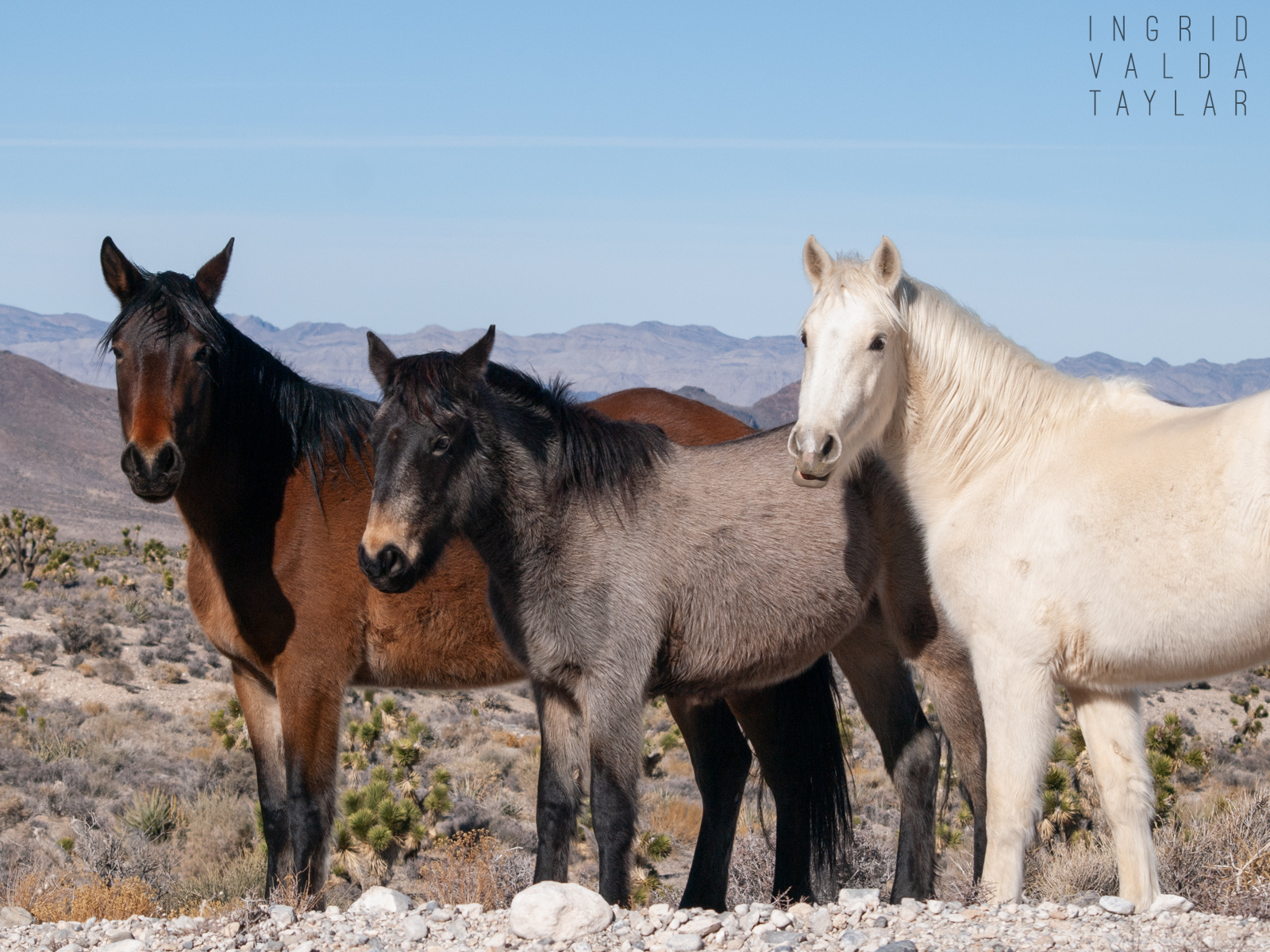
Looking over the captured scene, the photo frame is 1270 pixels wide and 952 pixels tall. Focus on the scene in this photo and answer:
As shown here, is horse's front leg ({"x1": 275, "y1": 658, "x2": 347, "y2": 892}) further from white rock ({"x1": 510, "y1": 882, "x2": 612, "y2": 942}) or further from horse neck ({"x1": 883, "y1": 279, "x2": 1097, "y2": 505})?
horse neck ({"x1": 883, "y1": 279, "x2": 1097, "y2": 505})

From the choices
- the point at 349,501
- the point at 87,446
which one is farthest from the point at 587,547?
the point at 87,446

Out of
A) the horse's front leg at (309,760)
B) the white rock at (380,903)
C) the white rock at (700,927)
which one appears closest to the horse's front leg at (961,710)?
the white rock at (700,927)

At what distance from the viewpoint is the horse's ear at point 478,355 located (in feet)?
15.5

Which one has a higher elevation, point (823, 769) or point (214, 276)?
point (214, 276)

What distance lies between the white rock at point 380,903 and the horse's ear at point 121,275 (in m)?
3.25

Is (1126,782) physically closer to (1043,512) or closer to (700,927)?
(1043,512)

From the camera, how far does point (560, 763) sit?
506 centimetres

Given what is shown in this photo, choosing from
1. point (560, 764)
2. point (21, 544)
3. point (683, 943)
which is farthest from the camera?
point (21, 544)

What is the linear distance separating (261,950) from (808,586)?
9.37 feet

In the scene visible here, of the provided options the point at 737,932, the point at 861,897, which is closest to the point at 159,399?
the point at 737,932

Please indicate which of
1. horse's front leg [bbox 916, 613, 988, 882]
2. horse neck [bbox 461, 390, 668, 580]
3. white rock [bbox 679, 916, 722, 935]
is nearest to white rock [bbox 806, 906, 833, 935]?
white rock [bbox 679, 916, 722, 935]

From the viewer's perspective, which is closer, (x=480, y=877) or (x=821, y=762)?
(x=480, y=877)

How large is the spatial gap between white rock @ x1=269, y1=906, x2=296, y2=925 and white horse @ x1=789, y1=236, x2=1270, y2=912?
2734 millimetres

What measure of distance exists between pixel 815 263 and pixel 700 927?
107 inches
